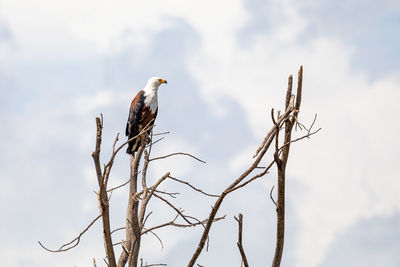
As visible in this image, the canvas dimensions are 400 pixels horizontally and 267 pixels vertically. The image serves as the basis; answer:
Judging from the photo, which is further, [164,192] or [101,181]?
[164,192]

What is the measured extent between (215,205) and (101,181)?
764 mm

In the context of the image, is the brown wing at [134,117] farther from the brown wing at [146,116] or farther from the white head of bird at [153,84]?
the white head of bird at [153,84]

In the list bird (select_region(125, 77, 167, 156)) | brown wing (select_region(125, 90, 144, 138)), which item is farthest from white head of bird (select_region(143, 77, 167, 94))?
brown wing (select_region(125, 90, 144, 138))

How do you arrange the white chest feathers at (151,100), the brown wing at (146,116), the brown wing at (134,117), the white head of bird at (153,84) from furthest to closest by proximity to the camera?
the white head of bird at (153,84), the white chest feathers at (151,100), the brown wing at (146,116), the brown wing at (134,117)

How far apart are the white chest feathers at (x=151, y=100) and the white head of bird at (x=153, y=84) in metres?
0.08

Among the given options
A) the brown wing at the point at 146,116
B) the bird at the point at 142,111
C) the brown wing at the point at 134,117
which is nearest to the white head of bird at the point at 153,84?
the bird at the point at 142,111

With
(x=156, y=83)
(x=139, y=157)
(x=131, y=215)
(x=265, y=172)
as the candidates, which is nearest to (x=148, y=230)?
(x=131, y=215)

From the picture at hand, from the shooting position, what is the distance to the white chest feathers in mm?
Answer: 9891

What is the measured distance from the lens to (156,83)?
34.5 ft

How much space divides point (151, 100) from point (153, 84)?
1.81 ft

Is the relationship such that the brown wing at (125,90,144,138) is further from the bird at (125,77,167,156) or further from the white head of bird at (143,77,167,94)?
the white head of bird at (143,77,167,94)

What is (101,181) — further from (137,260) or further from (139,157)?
(139,157)

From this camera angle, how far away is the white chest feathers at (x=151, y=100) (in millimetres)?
9891

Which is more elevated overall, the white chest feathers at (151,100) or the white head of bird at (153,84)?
the white head of bird at (153,84)
